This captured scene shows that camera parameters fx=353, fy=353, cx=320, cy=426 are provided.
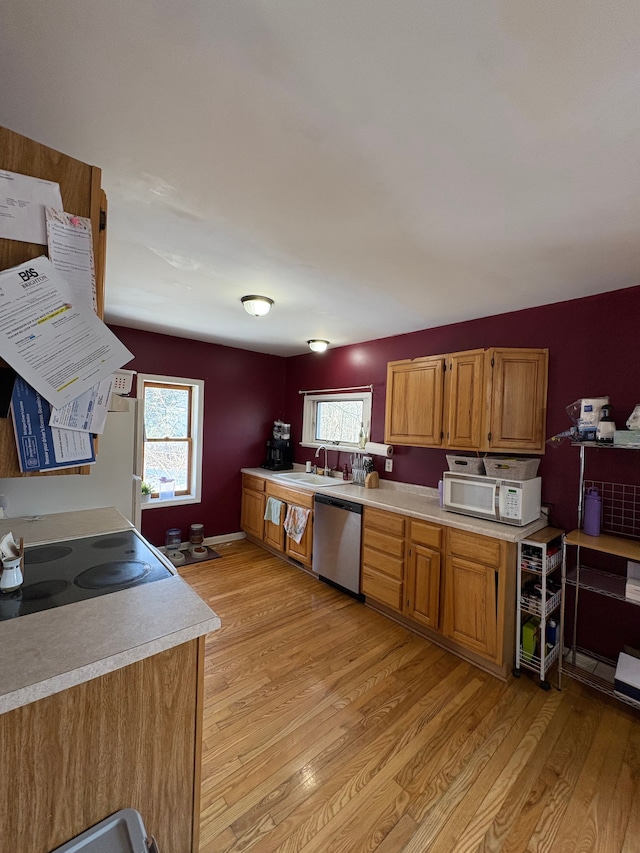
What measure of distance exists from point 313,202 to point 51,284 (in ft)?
3.46

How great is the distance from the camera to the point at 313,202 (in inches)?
57.7

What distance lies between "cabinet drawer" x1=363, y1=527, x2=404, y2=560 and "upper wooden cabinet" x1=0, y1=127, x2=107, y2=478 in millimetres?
2273

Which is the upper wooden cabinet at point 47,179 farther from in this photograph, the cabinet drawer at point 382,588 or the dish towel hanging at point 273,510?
the dish towel hanging at point 273,510

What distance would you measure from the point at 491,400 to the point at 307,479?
226 centimetres

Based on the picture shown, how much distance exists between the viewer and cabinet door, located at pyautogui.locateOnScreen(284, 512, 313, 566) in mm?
3426

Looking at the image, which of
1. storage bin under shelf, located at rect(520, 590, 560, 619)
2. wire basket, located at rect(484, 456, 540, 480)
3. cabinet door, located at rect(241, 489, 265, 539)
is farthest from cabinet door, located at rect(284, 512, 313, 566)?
storage bin under shelf, located at rect(520, 590, 560, 619)

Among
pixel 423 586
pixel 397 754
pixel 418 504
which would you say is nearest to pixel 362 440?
pixel 418 504

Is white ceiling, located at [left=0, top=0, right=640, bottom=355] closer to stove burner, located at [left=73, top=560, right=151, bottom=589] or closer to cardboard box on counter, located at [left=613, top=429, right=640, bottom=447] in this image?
cardboard box on counter, located at [left=613, top=429, right=640, bottom=447]

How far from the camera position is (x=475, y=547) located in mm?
2262

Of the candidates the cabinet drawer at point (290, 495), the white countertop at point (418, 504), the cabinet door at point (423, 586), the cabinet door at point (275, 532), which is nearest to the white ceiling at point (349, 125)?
the white countertop at point (418, 504)

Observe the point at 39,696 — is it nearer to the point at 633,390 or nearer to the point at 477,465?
the point at 477,465

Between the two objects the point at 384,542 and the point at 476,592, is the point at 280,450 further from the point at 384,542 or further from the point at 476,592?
the point at 476,592

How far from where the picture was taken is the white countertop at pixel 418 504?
86.4 inches

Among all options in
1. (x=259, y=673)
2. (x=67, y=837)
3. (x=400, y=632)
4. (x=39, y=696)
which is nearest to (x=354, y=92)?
(x=39, y=696)
